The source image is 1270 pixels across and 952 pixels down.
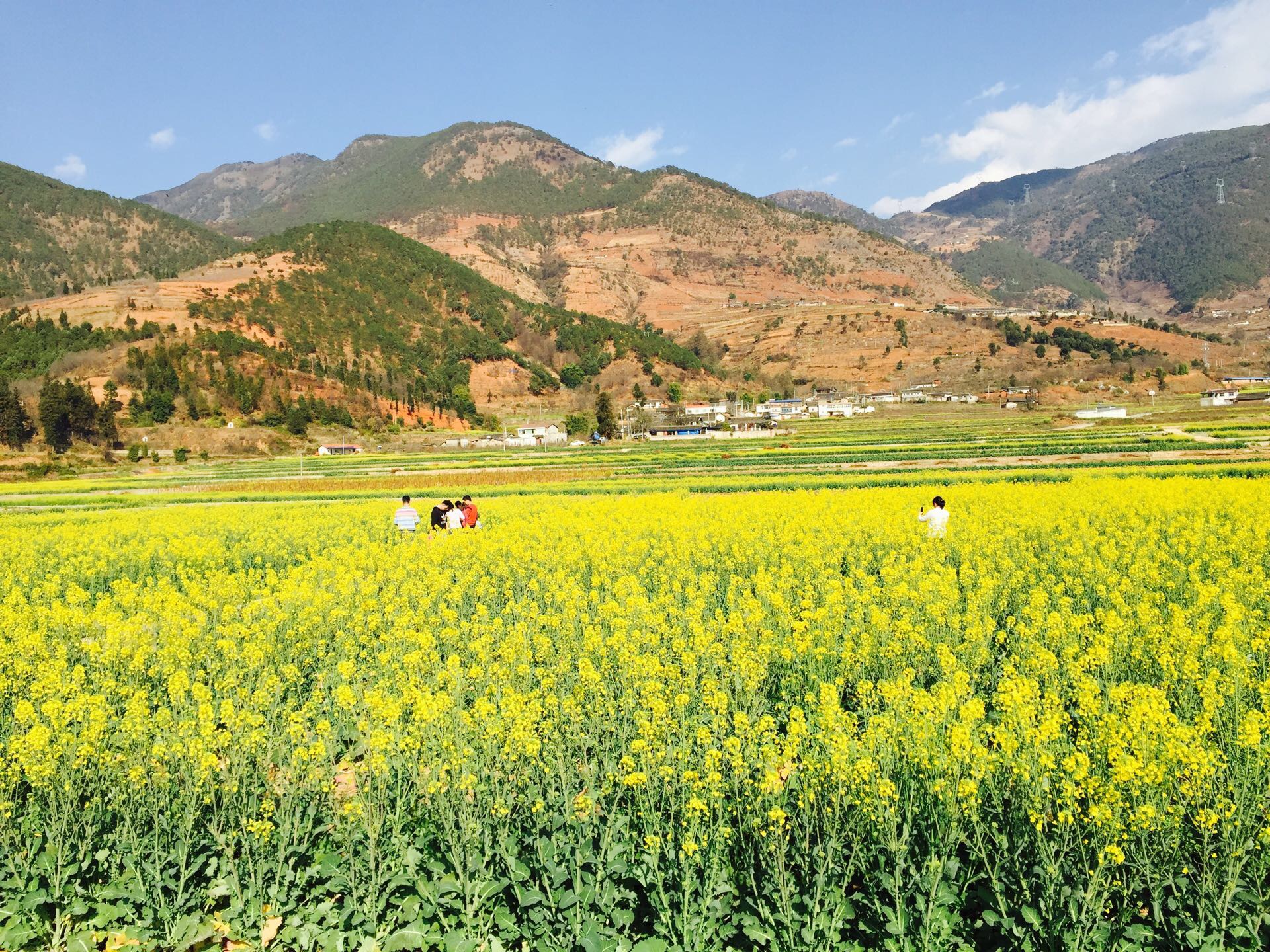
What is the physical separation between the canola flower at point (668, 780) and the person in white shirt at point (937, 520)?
427 cm

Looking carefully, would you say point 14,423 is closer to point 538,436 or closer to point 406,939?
point 538,436

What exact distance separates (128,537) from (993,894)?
23439mm

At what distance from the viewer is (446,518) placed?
63.1 feet

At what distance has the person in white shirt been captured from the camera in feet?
48.4

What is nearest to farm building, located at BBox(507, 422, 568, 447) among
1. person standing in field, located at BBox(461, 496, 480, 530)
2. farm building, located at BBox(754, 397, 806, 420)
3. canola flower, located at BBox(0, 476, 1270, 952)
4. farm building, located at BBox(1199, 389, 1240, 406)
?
farm building, located at BBox(754, 397, 806, 420)

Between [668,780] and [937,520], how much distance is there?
1086cm

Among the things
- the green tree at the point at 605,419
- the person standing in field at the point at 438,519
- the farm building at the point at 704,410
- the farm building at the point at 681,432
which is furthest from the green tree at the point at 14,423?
the farm building at the point at 704,410

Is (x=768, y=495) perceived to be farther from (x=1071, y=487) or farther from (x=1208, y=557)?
(x=1208, y=557)

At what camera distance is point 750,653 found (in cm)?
788

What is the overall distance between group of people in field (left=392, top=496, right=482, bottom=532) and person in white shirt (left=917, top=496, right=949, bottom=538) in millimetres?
10112

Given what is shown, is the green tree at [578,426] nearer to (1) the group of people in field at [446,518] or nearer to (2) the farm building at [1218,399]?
(2) the farm building at [1218,399]

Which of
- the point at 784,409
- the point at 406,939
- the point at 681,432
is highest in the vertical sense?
the point at 406,939

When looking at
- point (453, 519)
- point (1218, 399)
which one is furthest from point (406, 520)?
point (1218, 399)

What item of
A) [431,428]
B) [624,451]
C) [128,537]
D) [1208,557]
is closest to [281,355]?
[431,428]
